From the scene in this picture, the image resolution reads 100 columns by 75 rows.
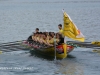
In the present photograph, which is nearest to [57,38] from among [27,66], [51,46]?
[51,46]

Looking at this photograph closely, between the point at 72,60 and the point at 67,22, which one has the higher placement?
the point at 67,22

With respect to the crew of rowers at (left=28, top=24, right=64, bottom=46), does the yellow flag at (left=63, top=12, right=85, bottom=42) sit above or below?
above

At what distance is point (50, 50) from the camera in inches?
1240

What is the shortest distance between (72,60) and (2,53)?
6408 millimetres

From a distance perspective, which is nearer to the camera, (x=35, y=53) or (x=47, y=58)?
(x=47, y=58)

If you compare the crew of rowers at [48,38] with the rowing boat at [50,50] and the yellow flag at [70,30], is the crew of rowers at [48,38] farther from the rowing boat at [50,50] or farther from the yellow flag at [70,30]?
the yellow flag at [70,30]

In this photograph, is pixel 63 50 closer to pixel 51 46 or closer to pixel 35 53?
pixel 51 46

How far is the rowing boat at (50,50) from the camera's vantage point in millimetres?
30891

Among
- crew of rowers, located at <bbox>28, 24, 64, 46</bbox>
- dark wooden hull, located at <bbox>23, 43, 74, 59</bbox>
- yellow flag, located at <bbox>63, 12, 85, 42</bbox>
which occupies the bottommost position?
Answer: dark wooden hull, located at <bbox>23, 43, 74, 59</bbox>

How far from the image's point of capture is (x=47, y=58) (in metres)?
32.6

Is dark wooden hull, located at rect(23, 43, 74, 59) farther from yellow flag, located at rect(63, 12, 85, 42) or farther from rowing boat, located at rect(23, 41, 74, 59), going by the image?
yellow flag, located at rect(63, 12, 85, 42)

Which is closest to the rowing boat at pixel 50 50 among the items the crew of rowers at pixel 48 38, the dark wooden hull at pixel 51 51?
the dark wooden hull at pixel 51 51

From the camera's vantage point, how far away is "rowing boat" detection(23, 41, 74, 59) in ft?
101

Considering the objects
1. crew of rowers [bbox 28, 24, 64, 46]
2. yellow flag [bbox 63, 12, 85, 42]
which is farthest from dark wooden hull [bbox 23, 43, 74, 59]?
yellow flag [bbox 63, 12, 85, 42]
